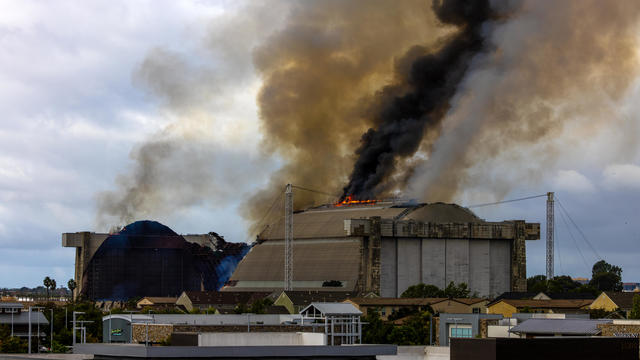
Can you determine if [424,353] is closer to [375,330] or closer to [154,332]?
[154,332]

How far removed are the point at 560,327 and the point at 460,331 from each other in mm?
31348

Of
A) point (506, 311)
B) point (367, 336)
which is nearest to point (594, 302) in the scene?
point (506, 311)

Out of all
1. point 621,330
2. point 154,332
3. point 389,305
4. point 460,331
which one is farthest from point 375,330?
point 154,332

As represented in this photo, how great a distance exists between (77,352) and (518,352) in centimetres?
3447

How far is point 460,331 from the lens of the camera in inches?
5837

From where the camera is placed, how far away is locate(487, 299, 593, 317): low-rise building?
18546 centimetres

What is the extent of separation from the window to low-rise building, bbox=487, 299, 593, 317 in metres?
32.2

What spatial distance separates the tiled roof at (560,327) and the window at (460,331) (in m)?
20.3

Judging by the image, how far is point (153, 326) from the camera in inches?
3994

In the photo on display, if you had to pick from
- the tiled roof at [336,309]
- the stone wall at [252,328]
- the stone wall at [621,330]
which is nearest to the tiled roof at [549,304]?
the tiled roof at [336,309]

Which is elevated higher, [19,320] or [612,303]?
[612,303]

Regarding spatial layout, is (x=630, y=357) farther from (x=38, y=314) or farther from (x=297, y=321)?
(x=38, y=314)

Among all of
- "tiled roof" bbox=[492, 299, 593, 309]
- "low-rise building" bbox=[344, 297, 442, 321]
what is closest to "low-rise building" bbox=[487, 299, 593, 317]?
"tiled roof" bbox=[492, 299, 593, 309]

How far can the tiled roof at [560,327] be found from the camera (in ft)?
374
